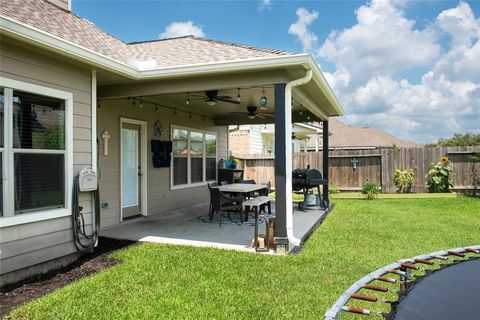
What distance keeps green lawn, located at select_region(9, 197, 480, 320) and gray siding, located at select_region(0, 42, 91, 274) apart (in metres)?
0.71

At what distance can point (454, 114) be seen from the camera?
21.1 metres

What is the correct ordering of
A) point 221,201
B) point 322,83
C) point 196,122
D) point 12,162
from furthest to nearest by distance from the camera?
1. point 196,122
2. point 221,201
3. point 322,83
4. point 12,162

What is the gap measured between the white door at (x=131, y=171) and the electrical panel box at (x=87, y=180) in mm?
2574

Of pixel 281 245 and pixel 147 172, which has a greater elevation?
pixel 147 172

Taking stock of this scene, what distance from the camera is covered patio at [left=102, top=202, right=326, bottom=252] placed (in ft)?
18.7

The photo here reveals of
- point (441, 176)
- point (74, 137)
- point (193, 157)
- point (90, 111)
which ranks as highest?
point (90, 111)

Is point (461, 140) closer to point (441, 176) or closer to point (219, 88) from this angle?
point (441, 176)

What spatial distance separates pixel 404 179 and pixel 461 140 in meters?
20.8

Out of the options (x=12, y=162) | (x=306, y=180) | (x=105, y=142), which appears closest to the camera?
(x=12, y=162)

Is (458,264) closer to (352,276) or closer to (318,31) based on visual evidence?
(352,276)

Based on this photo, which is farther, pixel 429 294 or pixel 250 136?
pixel 250 136

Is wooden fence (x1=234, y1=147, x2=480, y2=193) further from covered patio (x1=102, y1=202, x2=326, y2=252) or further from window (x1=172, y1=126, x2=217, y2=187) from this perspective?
covered patio (x1=102, y1=202, x2=326, y2=252)

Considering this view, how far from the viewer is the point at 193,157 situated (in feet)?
32.4

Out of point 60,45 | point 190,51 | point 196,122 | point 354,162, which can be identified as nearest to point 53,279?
point 60,45
